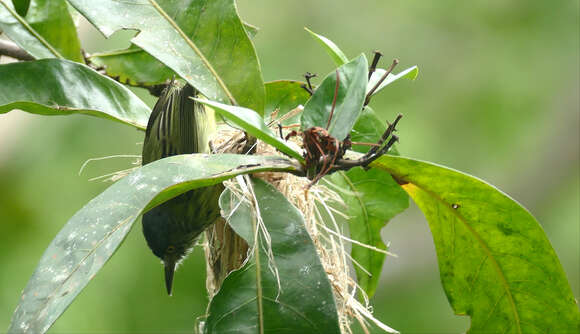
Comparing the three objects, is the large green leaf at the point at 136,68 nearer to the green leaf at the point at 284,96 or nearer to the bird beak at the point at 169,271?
the green leaf at the point at 284,96

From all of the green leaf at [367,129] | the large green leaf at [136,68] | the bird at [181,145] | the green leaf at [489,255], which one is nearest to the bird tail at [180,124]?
the bird at [181,145]

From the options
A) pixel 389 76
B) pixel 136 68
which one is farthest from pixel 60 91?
pixel 389 76

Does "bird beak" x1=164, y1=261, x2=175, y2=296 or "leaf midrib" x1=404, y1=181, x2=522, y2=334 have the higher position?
"leaf midrib" x1=404, y1=181, x2=522, y2=334

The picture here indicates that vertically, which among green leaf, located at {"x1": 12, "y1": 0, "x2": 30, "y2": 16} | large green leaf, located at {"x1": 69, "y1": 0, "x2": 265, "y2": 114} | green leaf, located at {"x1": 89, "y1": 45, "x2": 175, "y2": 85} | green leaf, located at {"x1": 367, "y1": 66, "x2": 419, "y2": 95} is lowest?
green leaf, located at {"x1": 89, "y1": 45, "x2": 175, "y2": 85}

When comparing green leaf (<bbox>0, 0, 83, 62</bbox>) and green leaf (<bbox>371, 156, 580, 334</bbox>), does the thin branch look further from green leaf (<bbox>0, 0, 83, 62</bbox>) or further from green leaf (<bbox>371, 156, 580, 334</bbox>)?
green leaf (<bbox>371, 156, 580, 334</bbox>)

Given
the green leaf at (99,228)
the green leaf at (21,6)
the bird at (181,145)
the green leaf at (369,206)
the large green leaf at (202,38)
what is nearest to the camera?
the green leaf at (99,228)

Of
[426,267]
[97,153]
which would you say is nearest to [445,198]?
[426,267]

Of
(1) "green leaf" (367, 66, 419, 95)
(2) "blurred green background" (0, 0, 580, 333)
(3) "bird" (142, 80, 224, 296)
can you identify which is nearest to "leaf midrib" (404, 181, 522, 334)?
(1) "green leaf" (367, 66, 419, 95)

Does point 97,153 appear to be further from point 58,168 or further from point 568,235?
point 568,235
